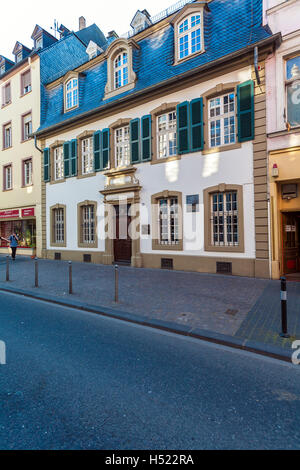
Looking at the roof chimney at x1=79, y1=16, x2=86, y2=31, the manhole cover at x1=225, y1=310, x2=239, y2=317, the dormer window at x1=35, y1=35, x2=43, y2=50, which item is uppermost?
the roof chimney at x1=79, y1=16, x2=86, y2=31

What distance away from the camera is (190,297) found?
22.6 feet

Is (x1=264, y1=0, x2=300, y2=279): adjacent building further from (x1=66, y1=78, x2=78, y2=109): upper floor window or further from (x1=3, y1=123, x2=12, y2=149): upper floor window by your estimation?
(x1=3, y1=123, x2=12, y2=149): upper floor window

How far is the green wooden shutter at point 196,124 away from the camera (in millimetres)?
10453

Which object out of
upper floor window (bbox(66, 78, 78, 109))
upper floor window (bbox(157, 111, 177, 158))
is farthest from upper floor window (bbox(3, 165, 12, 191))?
upper floor window (bbox(157, 111, 177, 158))

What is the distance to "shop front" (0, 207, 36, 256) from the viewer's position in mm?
17844

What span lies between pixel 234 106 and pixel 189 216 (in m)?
4.43

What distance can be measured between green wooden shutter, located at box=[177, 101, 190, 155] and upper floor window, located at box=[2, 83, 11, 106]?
49.9 ft

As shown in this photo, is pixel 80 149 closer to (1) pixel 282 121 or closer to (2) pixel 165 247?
(2) pixel 165 247

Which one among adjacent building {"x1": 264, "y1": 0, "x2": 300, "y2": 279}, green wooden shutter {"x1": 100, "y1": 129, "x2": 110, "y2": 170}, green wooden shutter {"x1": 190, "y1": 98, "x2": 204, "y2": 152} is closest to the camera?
adjacent building {"x1": 264, "y1": 0, "x2": 300, "y2": 279}

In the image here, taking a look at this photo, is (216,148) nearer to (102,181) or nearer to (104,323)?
(102,181)

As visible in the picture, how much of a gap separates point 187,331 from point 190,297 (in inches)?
89.4

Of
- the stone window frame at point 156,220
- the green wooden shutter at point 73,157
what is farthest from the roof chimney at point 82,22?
the stone window frame at point 156,220

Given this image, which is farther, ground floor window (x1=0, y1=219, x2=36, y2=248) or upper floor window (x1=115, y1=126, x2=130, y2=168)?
ground floor window (x1=0, y1=219, x2=36, y2=248)

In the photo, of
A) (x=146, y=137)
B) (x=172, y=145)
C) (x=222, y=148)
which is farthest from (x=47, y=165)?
(x=222, y=148)
